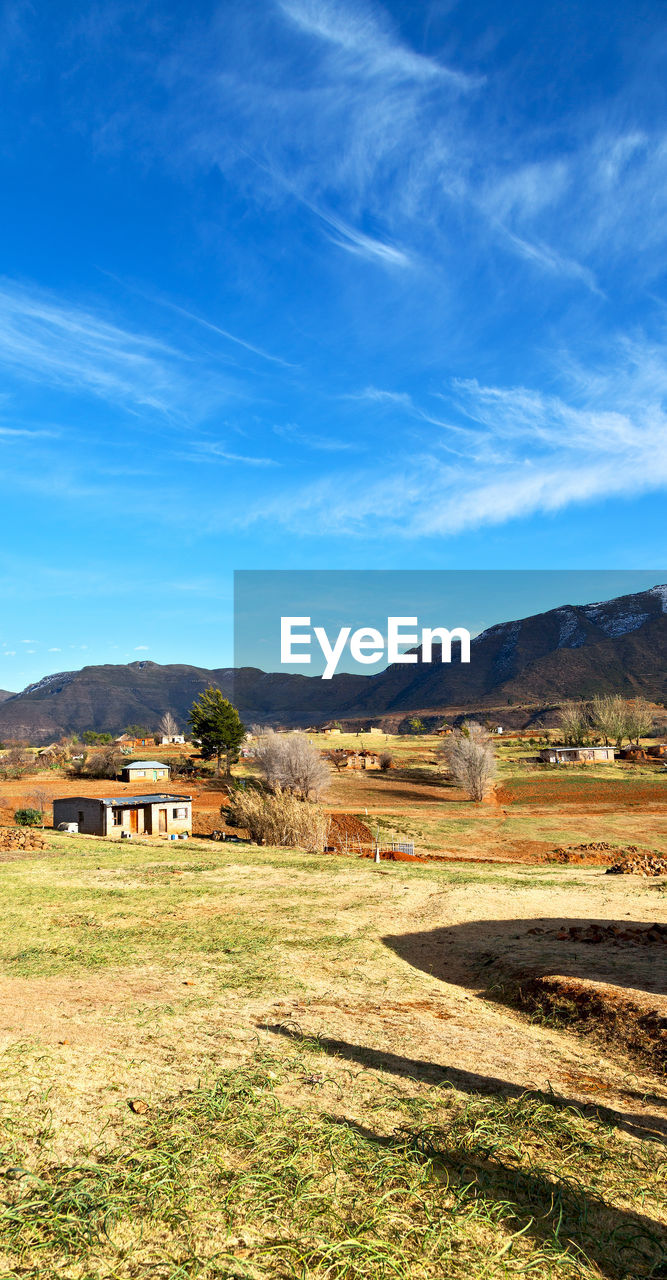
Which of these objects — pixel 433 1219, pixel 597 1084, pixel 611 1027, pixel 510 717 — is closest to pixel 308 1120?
pixel 433 1219

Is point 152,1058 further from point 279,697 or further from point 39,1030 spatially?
point 279,697

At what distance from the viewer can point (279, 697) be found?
594 ft

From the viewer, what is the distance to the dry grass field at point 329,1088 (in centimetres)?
368

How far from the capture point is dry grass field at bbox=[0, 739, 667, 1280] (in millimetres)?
3678

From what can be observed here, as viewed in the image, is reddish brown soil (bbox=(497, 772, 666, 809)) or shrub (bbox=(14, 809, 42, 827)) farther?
reddish brown soil (bbox=(497, 772, 666, 809))

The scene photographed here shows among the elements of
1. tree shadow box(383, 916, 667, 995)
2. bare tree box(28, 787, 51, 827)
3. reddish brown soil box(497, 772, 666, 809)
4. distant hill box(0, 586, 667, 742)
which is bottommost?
reddish brown soil box(497, 772, 666, 809)

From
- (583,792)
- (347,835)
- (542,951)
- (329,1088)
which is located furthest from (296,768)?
(329,1088)

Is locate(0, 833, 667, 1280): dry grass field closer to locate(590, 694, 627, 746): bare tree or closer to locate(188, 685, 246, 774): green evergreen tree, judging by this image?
locate(188, 685, 246, 774): green evergreen tree

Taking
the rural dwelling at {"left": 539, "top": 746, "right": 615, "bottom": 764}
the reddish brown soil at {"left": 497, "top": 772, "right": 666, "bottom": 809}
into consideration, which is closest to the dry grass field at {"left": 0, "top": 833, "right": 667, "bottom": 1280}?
the reddish brown soil at {"left": 497, "top": 772, "right": 666, "bottom": 809}

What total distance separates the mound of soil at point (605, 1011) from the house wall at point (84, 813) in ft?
84.5

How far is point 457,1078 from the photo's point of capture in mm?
5930

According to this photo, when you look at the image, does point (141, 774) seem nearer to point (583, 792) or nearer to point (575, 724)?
point (583, 792)

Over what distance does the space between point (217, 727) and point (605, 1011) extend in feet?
180

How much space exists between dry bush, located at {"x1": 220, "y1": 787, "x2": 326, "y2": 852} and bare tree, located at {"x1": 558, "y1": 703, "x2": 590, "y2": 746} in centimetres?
5908
